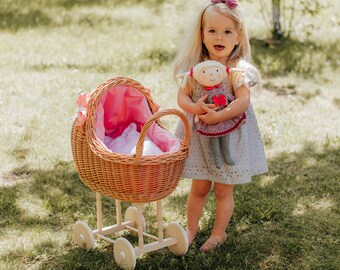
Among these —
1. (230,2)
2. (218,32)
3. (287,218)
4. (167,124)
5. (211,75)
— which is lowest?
(167,124)

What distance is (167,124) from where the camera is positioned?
19.5 feet

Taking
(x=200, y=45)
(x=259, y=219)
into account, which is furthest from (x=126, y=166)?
(x=259, y=219)

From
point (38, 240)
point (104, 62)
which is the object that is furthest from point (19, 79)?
point (38, 240)

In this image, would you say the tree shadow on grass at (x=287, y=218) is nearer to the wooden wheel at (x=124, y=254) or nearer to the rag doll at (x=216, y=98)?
the wooden wheel at (x=124, y=254)

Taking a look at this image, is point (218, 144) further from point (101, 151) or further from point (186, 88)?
point (101, 151)

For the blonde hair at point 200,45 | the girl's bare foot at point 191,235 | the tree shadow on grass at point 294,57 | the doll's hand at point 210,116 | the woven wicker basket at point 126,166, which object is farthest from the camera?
the tree shadow on grass at point 294,57

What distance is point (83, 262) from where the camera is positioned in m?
3.69

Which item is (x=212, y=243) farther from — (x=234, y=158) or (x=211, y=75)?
(x=211, y=75)

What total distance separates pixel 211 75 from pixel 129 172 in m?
0.64

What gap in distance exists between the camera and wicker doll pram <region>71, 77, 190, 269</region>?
3.37 meters

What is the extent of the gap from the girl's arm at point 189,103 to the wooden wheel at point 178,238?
659mm

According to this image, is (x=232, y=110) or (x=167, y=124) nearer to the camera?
(x=232, y=110)

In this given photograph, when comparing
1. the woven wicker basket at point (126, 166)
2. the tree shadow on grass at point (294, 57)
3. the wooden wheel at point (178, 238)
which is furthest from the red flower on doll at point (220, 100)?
the tree shadow on grass at point (294, 57)

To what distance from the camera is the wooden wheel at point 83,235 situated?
12.4 ft
